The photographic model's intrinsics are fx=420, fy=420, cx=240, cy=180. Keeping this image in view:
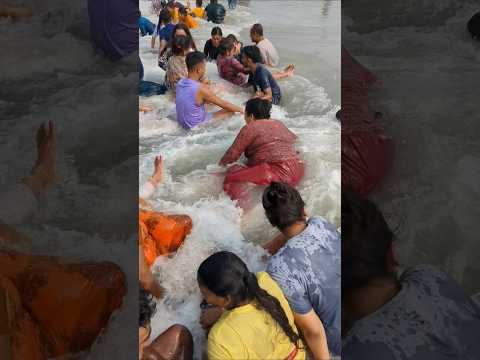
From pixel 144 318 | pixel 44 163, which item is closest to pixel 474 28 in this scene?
pixel 44 163

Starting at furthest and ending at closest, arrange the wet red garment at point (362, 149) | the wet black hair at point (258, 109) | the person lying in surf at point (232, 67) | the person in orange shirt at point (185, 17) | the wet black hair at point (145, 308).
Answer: the person in orange shirt at point (185, 17) → the person lying in surf at point (232, 67) → the wet black hair at point (258, 109) → the wet red garment at point (362, 149) → the wet black hair at point (145, 308)

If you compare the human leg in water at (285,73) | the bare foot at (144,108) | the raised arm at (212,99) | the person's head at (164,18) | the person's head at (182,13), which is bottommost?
the bare foot at (144,108)

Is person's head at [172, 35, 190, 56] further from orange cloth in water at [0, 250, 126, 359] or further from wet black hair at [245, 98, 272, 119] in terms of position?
orange cloth in water at [0, 250, 126, 359]

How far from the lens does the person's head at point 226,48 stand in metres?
4.99

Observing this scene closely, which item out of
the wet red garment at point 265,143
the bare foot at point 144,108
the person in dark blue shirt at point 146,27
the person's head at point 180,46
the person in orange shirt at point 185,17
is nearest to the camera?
the wet red garment at point 265,143

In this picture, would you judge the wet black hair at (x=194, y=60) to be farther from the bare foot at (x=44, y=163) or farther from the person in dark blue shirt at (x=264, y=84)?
the bare foot at (x=44, y=163)

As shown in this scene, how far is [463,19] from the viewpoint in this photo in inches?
209

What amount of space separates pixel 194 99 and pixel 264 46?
179cm

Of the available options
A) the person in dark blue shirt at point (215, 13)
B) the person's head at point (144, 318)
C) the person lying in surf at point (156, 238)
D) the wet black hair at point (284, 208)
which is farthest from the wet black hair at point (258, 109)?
the person in dark blue shirt at point (215, 13)

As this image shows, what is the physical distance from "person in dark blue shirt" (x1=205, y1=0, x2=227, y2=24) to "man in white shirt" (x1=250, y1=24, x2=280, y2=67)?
120 inches

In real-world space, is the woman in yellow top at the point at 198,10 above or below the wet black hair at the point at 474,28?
below

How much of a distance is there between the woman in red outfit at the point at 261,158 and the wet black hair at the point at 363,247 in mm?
931

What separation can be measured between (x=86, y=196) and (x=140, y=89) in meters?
1.72

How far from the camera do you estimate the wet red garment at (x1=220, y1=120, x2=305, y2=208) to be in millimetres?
2750
